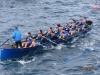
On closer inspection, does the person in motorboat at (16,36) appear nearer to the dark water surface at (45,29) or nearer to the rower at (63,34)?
the dark water surface at (45,29)

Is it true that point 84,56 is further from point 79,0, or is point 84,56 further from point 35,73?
point 79,0

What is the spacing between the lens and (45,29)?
3612cm

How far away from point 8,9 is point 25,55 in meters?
18.7

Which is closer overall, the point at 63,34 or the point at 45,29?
the point at 63,34

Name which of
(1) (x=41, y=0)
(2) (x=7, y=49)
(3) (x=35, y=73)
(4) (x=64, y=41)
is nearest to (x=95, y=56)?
(4) (x=64, y=41)

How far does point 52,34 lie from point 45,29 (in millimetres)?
6601

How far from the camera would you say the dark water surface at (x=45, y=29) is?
25.4 m

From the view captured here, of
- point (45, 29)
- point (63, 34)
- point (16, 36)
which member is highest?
point (16, 36)

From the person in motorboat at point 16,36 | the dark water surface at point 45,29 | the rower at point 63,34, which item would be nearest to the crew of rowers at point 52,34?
the rower at point 63,34

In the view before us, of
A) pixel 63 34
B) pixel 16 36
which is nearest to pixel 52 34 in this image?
pixel 63 34

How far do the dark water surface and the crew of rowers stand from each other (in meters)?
1.15

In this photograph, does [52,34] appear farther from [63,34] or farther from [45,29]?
[45,29]

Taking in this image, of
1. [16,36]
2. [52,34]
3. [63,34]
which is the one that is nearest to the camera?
[16,36]

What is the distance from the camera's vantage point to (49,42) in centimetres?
2878
